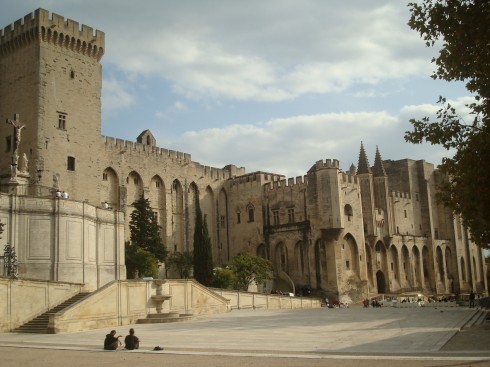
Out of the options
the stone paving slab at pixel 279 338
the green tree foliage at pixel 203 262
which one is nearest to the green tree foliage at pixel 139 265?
the green tree foliage at pixel 203 262

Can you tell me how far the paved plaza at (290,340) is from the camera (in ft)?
41.8

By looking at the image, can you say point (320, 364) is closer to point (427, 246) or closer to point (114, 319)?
point (114, 319)

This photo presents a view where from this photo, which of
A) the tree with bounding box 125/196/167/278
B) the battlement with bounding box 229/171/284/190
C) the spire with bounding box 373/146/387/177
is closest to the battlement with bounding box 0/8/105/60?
the tree with bounding box 125/196/167/278

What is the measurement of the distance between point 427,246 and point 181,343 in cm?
5146

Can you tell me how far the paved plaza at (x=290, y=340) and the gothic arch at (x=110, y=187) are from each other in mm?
22322

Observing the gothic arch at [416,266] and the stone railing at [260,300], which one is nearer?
the stone railing at [260,300]

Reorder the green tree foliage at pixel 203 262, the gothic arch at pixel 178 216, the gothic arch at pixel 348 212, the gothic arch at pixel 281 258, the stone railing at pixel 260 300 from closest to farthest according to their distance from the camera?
the stone railing at pixel 260 300 → the green tree foliage at pixel 203 262 → the gothic arch at pixel 178 216 → the gothic arch at pixel 348 212 → the gothic arch at pixel 281 258

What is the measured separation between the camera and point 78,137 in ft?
124

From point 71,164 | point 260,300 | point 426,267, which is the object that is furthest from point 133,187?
point 426,267

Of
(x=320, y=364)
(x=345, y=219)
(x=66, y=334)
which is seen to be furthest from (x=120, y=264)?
(x=345, y=219)

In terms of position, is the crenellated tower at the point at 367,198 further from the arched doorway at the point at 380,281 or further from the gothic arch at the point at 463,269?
the gothic arch at the point at 463,269

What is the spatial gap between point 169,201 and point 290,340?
1342 inches

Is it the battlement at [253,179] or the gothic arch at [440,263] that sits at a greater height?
the battlement at [253,179]

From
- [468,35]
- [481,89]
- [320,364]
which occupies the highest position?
[468,35]
